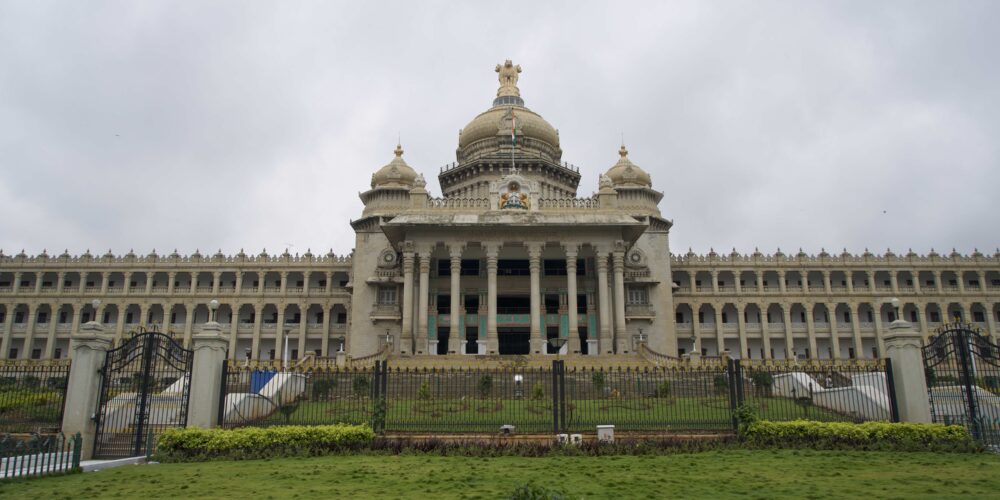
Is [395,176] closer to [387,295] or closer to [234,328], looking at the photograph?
[387,295]

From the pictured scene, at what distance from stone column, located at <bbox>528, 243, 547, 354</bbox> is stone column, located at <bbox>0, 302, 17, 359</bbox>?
46.5m

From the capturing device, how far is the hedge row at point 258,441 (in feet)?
47.4

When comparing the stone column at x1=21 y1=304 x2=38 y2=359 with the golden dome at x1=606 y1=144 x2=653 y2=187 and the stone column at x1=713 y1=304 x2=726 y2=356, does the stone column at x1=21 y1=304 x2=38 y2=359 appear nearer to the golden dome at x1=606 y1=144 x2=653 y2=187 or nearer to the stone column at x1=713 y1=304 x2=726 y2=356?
the golden dome at x1=606 y1=144 x2=653 y2=187

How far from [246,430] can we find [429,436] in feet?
13.6

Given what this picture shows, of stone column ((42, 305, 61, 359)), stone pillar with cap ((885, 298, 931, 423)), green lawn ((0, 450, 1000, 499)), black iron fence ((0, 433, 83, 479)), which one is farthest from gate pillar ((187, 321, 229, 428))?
stone column ((42, 305, 61, 359))

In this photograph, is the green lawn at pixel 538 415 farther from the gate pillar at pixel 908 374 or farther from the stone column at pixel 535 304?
the stone column at pixel 535 304

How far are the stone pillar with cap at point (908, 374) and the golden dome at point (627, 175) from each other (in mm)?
33553

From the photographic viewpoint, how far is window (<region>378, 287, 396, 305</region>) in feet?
150

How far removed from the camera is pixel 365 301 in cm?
4619

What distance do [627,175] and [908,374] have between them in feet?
113

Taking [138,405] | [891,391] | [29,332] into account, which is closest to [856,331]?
[891,391]

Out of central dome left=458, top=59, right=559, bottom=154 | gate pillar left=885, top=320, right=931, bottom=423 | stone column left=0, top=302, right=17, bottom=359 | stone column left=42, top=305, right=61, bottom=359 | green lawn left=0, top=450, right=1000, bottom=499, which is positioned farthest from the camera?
stone column left=42, top=305, right=61, bottom=359

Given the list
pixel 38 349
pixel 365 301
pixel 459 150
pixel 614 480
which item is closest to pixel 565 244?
pixel 365 301

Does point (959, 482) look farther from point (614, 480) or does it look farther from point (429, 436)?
point (429, 436)
